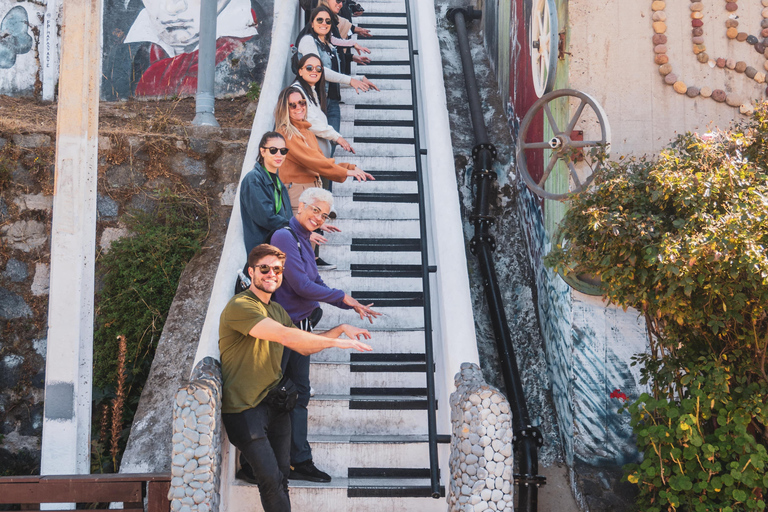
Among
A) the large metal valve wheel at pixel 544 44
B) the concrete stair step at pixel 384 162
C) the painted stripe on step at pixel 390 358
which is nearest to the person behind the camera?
the large metal valve wheel at pixel 544 44

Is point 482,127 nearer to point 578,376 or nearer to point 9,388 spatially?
point 578,376

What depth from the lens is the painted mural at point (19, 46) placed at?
9188mm

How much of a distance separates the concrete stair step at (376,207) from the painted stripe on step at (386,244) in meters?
0.24

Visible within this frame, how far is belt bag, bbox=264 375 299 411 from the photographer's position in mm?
3502

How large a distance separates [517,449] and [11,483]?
10.2 feet

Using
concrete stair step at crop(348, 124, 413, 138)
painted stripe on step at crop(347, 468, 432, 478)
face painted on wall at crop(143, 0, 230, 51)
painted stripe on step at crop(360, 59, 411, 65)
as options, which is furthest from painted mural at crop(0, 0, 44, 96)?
painted stripe on step at crop(347, 468, 432, 478)

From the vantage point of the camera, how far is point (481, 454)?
11.5 ft

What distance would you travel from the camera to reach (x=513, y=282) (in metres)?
5.94

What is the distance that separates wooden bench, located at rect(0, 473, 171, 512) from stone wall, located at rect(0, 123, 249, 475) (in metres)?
2.60

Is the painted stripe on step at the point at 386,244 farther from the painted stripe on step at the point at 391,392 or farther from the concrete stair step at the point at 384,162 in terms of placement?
the painted stripe on step at the point at 391,392

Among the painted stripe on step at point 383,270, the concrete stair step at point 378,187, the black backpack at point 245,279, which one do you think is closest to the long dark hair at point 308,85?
the concrete stair step at point 378,187

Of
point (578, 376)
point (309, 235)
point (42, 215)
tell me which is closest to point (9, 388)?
point (42, 215)

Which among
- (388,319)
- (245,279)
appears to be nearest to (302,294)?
(245,279)

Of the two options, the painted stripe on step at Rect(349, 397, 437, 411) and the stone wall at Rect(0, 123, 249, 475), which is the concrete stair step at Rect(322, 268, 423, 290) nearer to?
the painted stripe on step at Rect(349, 397, 437, 411)
